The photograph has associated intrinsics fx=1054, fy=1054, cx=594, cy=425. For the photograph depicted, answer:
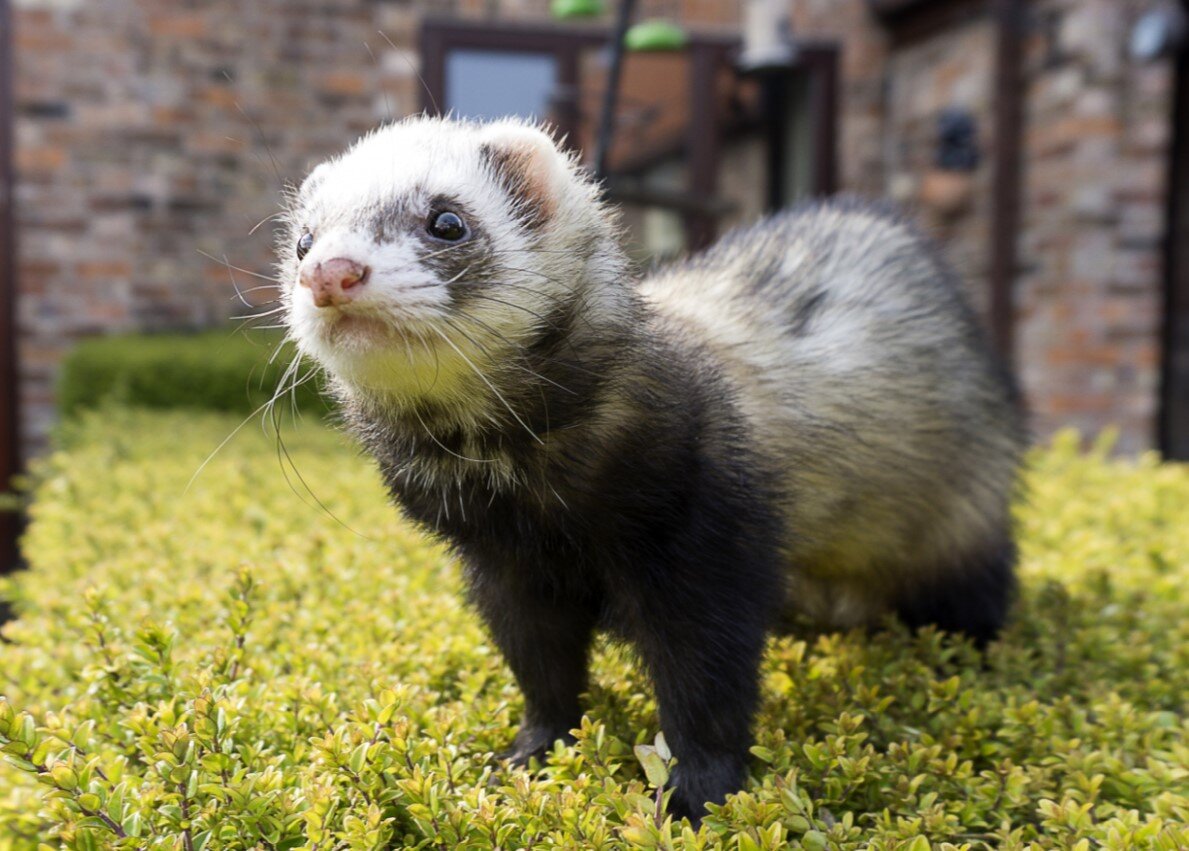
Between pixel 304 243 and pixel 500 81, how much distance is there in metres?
6.10

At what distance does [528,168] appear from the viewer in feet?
5.83

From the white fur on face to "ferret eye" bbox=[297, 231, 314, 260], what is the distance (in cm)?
2

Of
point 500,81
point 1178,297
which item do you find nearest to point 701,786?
point 1178,297

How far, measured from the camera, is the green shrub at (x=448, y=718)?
153 cm

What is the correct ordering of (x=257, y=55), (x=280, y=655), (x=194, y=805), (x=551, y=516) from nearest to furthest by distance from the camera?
Result: (x=194, y=805) < (x=551, y=516) < (x=280, y=655) < (x=257, y=55)

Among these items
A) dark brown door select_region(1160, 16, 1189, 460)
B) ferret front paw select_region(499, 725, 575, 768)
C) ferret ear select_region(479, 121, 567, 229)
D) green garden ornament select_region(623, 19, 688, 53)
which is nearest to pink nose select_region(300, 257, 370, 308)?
ferret ear select_region(479, 121, 567, 229)

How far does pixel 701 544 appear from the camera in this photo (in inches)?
A: 69.0

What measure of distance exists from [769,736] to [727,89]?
22.5 ft

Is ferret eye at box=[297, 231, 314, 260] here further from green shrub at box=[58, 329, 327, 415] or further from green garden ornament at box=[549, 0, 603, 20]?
green shrub at box=[58, 329, 327, 415]

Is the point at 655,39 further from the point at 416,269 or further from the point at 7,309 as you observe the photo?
the point at 7,309

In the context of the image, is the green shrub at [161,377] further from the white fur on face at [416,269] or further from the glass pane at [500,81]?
the white fur on face at [416,269]

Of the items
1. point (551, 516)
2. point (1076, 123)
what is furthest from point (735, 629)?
point (1076, 123)

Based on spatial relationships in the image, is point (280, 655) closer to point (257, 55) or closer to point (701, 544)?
point (701, 544)

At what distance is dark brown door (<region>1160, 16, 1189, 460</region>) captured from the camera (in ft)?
20.5
